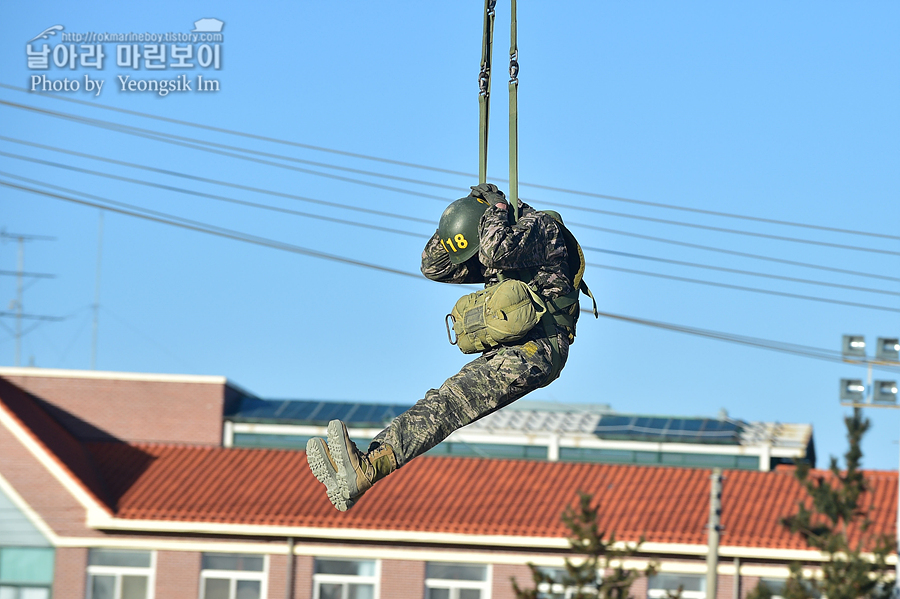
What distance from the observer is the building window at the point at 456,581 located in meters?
34.2

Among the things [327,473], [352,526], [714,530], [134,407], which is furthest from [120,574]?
[327,473]

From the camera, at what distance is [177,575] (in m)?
34.9

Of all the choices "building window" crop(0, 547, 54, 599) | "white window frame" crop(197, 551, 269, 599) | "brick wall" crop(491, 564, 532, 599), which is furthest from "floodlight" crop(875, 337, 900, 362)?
"building window" crop(0, 547, 54, 599)

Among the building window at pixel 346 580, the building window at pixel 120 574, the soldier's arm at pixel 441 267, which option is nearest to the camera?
the soldier's arm at pixel 441 267

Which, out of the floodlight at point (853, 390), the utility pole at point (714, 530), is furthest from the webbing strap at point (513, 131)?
the floodlight at point (853, 390)

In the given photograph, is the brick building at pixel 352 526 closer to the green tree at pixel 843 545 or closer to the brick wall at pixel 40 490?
the brick wall at pixel 40 490

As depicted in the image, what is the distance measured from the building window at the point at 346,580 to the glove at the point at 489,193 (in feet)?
85.4

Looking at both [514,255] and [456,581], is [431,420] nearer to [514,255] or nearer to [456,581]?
[514,255]

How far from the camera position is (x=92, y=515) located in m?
Result: 34.9

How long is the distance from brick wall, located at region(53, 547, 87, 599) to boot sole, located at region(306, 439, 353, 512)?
1098 inches

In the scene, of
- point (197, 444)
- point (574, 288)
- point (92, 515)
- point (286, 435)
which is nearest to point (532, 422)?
point (286, 435)

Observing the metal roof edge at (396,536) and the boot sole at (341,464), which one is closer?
the boot sole at (341,464)

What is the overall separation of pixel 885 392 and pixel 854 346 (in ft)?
4.30

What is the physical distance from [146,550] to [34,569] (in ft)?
10.2
